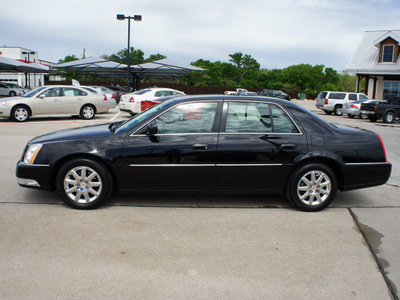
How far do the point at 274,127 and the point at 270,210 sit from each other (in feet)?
3.54

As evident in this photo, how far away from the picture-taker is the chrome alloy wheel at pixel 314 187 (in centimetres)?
514

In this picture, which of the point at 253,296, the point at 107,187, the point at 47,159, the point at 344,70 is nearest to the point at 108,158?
the point at 107,187

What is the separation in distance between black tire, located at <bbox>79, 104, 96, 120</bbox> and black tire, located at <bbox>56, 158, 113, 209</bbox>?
12.8 m

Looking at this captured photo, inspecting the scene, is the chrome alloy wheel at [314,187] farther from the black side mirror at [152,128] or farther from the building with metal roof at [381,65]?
the building with metal roof at [381,65]

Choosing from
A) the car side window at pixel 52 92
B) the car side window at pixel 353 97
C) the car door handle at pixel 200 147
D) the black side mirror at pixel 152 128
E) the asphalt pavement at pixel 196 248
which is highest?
the car side window at pixel 353 97

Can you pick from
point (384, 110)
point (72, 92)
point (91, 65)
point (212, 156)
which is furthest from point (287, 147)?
point (91, 65)

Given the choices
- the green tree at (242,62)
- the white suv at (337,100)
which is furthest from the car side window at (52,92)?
the green tree at (242,62)

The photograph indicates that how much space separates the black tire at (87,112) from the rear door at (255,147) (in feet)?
43.3

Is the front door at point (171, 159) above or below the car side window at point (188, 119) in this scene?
below

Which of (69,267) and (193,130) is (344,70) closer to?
(193,130)

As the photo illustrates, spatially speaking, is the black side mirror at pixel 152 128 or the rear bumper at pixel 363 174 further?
the rear bumper at pixel 363 174

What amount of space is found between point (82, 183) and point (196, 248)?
1.85 m

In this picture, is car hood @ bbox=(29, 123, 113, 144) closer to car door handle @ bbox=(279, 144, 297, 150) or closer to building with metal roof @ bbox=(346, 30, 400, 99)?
car door handle @ bbox=(279, 144, 297, 150)

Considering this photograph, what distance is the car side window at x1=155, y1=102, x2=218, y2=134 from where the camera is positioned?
16.7 feet
